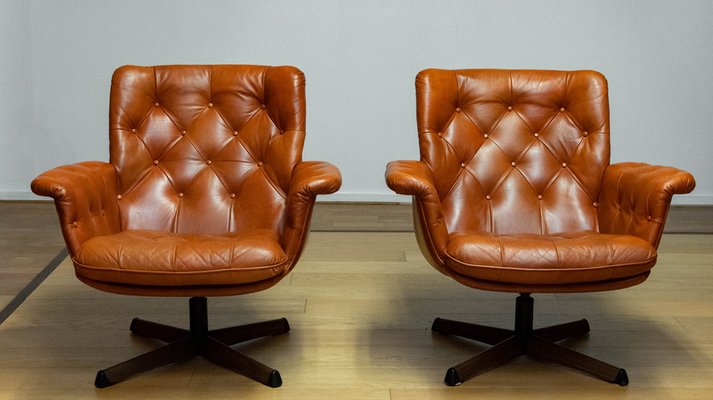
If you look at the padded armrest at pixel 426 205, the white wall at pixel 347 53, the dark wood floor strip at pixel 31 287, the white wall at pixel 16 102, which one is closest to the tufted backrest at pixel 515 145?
the padded armrest at pixel 426 205

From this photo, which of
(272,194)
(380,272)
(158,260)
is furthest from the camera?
(380,272)

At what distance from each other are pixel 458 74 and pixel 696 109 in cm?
239

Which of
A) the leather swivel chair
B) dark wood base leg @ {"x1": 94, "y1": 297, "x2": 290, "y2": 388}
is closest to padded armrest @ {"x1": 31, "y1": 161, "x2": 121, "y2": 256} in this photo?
the leather swivel chair

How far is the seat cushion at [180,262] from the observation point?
2.46 meters

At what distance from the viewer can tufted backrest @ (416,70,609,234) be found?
120 inches

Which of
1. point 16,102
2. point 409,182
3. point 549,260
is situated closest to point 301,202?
point 409,182

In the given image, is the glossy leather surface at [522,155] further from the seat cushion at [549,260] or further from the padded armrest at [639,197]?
the seat cushion at [549,260]

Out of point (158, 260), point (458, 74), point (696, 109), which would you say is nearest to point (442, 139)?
point (458, 74)

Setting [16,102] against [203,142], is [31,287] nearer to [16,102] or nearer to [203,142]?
[203,142]

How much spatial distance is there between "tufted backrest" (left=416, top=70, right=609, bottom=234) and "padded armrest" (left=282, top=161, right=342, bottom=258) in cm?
52

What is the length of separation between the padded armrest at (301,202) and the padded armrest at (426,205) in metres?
0.18

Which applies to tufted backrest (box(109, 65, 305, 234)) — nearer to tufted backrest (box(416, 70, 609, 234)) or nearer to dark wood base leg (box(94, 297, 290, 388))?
dark wood base leg (box(94, 297, 290, 388))

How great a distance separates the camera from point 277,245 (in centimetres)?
258

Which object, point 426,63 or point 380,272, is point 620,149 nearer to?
point 426,63
